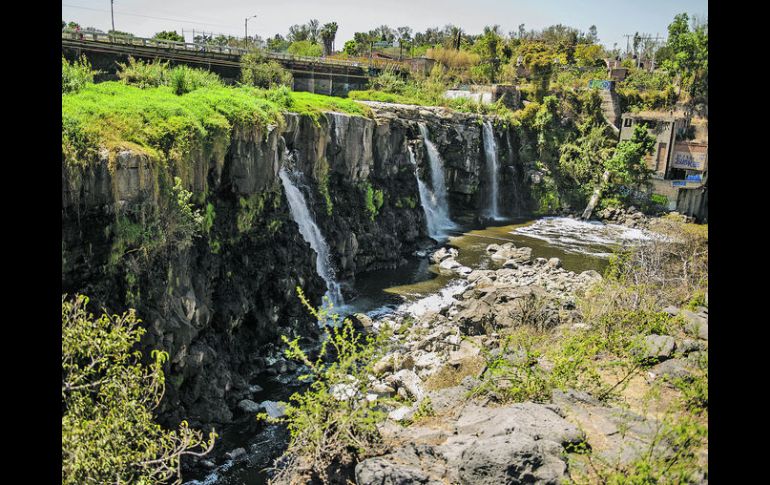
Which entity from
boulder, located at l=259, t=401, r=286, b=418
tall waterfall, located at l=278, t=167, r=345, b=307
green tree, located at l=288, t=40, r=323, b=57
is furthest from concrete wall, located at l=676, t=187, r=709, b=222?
green tree, located at l=288, t=40, r=323, b=57

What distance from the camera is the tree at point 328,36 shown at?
56188mm

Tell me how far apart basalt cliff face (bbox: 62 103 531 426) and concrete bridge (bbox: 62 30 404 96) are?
6856 millimetres

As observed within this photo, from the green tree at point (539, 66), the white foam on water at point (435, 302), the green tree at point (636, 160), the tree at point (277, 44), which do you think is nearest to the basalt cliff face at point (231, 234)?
the white foam on water at point (435, 302)

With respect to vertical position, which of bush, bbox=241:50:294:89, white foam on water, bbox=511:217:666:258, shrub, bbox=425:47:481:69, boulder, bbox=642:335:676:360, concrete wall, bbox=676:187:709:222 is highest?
shrub, bbox=425:47:481:69

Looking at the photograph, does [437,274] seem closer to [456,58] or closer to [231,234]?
[231,234]

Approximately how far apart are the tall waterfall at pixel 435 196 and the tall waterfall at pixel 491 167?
3.70 metres

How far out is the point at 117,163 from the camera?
11.2m

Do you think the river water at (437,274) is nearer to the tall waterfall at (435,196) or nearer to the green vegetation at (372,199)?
the tall waterfall at (435,196)

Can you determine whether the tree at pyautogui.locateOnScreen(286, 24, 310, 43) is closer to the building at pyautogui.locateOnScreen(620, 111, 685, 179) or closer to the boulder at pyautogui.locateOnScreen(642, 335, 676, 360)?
the building at pyautogui.locateOnScreen(620, 111, 685, 179)

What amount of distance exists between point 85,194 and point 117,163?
2.82 feet

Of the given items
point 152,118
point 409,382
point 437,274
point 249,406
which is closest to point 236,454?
point 249,406

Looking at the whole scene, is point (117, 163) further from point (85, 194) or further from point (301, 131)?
point (301, 131)

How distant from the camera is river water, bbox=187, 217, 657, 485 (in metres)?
11.2
